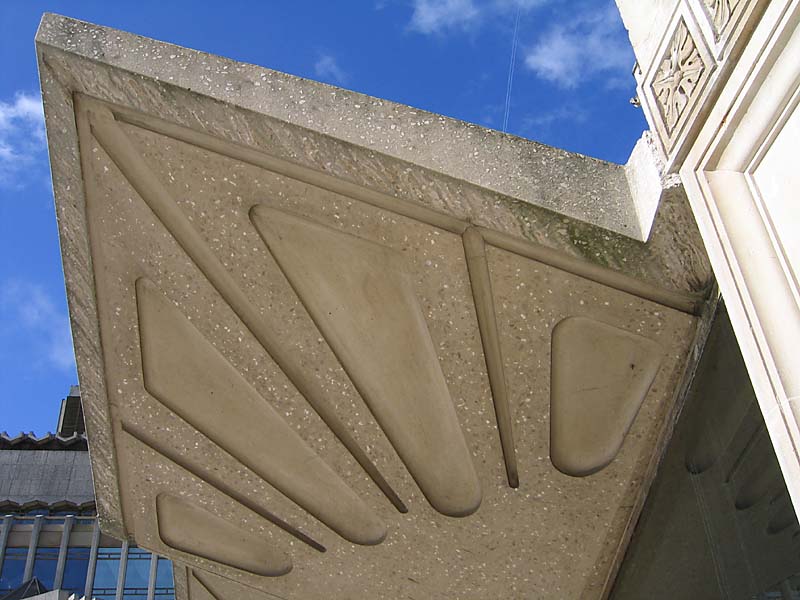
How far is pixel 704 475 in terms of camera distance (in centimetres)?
462

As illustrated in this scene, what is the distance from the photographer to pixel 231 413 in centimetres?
490

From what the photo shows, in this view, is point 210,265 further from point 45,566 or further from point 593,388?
point 45,566

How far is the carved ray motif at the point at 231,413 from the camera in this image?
4.60m

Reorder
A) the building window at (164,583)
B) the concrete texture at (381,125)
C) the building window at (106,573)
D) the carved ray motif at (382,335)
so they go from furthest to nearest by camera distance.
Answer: the building window at (106,573) < the building window at (164,583) < the carved ray motif at (382,335) < the concrete texture at (381,125)

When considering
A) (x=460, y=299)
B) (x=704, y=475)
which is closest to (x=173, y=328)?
(x=460, y=299)

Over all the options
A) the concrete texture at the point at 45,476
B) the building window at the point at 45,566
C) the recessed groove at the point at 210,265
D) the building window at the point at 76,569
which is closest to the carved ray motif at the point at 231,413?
the recessed groove at the point at 210,265

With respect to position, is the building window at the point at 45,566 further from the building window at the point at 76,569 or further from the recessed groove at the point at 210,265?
the recessed groove at the point at 210,265

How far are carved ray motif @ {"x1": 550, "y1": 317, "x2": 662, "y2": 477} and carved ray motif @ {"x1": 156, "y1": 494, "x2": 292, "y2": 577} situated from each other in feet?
7.69

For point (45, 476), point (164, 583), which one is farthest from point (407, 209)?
point (45, 476)

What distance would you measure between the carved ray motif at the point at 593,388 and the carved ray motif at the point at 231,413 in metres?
1.49

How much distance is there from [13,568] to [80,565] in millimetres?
2231

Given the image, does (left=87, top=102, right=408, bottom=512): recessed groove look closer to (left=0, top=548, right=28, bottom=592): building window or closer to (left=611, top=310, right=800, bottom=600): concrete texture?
(left=611, top=310, right=800, bottom=600): concrete texture

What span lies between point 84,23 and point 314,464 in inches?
111

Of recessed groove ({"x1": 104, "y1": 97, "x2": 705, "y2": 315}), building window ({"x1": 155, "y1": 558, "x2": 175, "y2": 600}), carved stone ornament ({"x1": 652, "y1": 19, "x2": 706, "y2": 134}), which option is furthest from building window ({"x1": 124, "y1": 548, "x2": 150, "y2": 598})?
carved stone ornament ({"x1": 652, "y1": 19, "x2": 706, "y2": 134})
